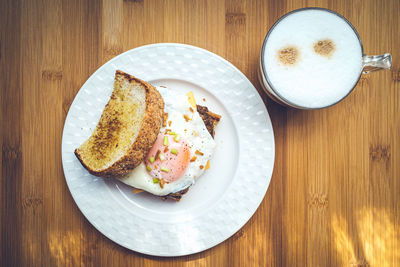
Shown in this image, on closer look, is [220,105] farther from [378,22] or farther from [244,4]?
[378,22]

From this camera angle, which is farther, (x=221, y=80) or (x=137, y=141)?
(x=221, y=80)

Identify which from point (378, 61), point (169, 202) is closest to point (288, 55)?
point (378, 61)

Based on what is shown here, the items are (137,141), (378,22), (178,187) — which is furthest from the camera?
(378,22)

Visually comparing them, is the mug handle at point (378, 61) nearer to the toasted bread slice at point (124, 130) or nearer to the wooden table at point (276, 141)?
the wooden table at point (276, 141)

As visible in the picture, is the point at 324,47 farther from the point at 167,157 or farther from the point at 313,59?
the point at 167,157

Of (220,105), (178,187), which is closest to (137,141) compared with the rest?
(178,187)

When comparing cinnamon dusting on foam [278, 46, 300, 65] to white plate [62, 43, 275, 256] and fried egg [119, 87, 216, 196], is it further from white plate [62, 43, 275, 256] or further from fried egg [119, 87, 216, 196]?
fried egg [119, 87, 216, 196]
